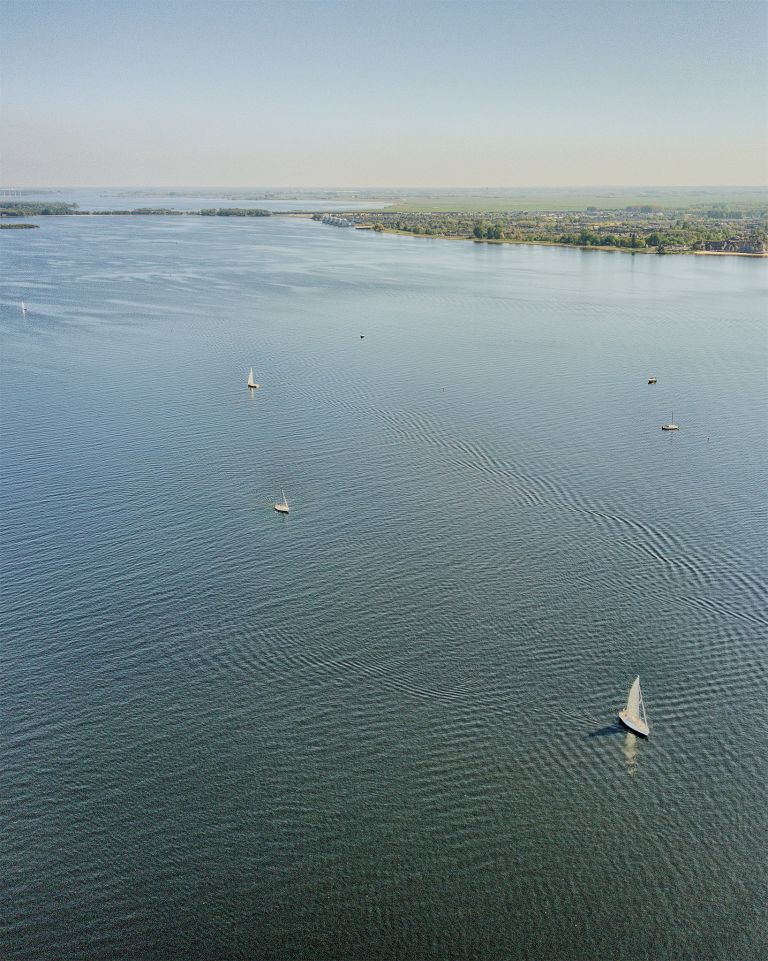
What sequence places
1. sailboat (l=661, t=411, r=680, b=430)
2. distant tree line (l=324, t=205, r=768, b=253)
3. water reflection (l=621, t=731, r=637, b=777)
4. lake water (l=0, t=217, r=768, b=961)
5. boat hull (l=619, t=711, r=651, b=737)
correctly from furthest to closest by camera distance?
1. distant tree line (l=324, t=205, r=768, b=253)
2. sailboat (l=661, t=411, r=680, b=430)
3. boat hull (l=619, t=711, r=651, b=737)
4. water reflection (l=621, t=731, r=637, b=777)
5. lake water (l=0, t=217, r=768, b=961)

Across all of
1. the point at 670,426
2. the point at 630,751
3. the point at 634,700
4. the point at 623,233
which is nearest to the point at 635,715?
the point at 634,700

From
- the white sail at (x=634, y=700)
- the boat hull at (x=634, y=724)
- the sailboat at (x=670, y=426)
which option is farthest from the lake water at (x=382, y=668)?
the sailboat at (x=670, y=426)

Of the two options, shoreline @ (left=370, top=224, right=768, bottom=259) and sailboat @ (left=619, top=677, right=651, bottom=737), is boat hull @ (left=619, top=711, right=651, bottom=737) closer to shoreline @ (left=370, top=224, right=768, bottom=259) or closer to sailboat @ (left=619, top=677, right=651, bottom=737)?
sailboat @ (left=619, top=677, right=651, bottom=737)

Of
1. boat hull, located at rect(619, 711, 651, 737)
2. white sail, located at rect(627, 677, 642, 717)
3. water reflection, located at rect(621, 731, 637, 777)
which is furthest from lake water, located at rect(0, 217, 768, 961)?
white sail, located at rect(627, 677, 642, 717)

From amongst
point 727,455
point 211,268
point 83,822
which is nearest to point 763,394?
point 727,455

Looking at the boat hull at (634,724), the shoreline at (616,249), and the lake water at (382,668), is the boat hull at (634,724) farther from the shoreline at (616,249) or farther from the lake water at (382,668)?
the shoreline at (616,249)
